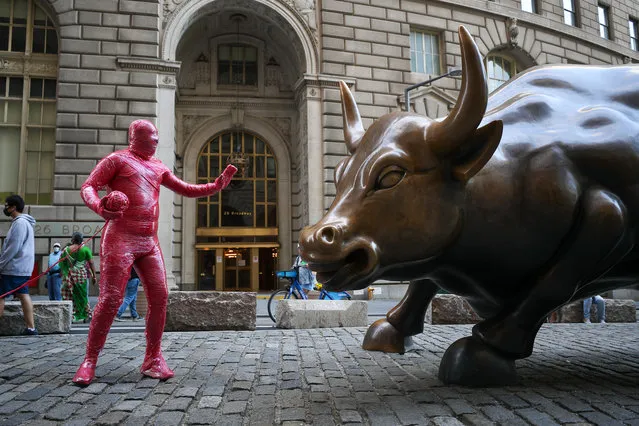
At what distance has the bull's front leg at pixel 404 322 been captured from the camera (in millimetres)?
3834

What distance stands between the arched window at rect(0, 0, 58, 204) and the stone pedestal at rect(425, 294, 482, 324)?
1256 cm

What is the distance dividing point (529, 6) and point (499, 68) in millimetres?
3384

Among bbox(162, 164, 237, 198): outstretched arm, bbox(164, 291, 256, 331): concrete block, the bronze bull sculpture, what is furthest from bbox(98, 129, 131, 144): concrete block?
the bronze bull sculpture

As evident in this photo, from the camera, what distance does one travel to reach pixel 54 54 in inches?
602

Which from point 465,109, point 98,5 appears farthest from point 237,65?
point 465,109

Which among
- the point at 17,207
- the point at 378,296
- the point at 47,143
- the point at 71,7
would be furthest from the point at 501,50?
the point at 17,207

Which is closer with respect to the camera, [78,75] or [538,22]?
[78,75]

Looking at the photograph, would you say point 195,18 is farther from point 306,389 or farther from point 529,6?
point 306,389

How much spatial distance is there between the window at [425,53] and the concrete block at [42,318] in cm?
1465

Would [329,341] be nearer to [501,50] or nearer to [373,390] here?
[373,390]

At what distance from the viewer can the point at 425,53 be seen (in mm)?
17984

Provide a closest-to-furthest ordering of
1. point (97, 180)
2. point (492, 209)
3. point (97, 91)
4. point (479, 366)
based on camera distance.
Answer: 1. point (492, 209)
2. point (479, 366)
3. point (97, 180)
4. point (97, 91)

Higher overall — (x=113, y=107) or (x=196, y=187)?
(x=113, y=107)

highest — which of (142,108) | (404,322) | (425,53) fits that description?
(425,53)
